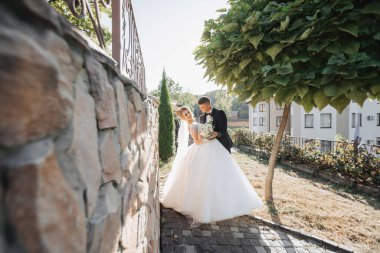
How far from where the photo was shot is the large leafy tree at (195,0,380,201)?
259 cm

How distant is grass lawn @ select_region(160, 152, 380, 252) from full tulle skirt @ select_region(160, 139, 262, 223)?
80 cm

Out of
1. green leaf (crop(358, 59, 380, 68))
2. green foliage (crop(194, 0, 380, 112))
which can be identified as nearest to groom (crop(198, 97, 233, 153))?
green foliage (crop(194, 0, 380, 112))

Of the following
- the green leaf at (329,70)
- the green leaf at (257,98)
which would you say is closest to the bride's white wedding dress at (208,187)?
the green leaf at (257,98)

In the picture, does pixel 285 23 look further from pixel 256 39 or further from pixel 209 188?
pixel 209 188

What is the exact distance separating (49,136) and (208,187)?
354 cm

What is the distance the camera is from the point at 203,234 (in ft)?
11.5

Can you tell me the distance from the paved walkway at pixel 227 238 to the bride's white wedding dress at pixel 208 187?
0.19 metres

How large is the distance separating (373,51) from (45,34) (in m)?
3.25

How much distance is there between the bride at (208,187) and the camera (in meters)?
3.81

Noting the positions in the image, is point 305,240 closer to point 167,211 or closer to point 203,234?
point 203,234

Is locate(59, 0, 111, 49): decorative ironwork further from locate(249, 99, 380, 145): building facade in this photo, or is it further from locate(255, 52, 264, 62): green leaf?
locate(249, 99, 380, 145): building facade

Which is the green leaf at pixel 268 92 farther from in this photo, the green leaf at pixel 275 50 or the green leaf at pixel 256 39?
the green leaf at pixel 256 39

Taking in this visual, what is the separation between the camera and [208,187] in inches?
152

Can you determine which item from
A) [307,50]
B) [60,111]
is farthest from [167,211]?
[60,111]
